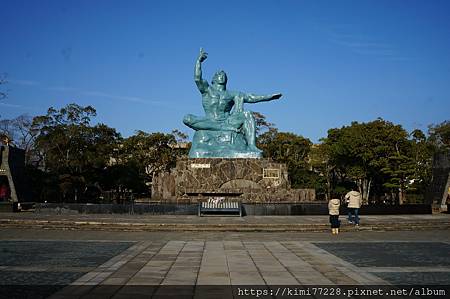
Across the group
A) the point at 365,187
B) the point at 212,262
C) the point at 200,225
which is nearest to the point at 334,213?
the point at 200,225

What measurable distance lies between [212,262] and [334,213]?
699 centimetres

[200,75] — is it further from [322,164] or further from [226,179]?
[322,164]

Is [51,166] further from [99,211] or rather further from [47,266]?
[47,266]

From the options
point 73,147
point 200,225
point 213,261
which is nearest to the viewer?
point 213,261

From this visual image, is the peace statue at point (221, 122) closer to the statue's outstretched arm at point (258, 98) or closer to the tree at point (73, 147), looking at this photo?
the statue's outstretched arm at point (258, 98)

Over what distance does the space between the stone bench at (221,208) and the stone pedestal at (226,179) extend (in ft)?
20.6

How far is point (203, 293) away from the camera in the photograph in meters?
6.18

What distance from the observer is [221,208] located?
20156 millimetres

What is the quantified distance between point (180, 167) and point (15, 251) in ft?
57.6

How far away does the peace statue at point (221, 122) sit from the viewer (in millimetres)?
28766

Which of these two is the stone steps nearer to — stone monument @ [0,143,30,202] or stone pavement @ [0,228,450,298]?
stone pavement @ [0,228,450,298]

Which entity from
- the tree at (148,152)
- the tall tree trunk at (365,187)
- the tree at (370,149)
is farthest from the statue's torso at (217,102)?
the tall tree trunk at (365,187)

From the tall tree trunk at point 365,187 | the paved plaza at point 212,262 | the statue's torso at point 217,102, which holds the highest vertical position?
the statue's torso at point 217,102

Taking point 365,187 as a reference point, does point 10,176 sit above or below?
above
